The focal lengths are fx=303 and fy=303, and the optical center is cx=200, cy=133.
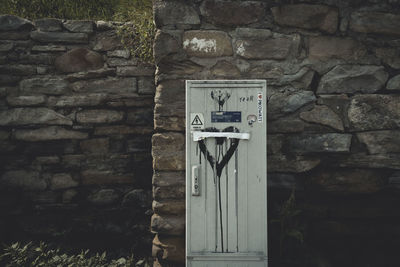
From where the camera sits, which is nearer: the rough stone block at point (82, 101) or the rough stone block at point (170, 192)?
the rough stone block at point (170, 192)

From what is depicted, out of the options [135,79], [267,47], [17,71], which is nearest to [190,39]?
[267,47]

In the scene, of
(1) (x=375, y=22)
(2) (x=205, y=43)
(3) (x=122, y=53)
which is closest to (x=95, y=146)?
(3) (x=122, y=53)

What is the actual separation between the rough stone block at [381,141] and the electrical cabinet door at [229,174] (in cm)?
102

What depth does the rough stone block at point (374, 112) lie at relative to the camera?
254 centimetres

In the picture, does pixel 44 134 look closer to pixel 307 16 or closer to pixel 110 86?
pixel 110 86

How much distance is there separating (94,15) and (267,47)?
2.43 metres

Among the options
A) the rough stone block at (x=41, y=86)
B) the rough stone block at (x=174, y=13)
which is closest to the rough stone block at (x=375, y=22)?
the rough stone block at (x=174, y=13)

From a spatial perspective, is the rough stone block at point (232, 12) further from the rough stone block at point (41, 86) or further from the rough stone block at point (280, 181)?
the rough stone block at point (41, 86)

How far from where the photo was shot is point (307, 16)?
2518 mm

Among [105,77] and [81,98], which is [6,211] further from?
[105,77]

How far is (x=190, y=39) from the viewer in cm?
249

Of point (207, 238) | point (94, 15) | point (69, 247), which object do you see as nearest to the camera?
point (207, 238)

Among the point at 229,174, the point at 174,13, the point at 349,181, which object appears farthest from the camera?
the point at 349,181

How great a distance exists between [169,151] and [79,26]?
1.74m
